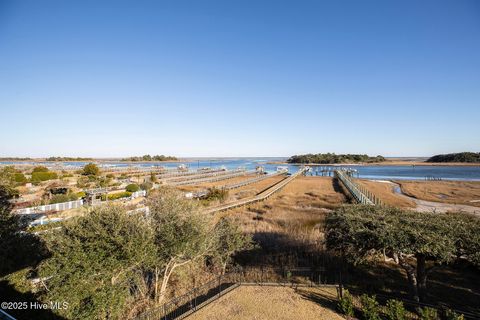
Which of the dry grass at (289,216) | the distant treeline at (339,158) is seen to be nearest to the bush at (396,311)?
the dry grass at (289,216)

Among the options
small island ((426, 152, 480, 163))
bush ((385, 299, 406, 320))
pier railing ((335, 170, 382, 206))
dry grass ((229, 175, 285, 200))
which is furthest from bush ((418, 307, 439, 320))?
small island ((426, 152, 480, 163))

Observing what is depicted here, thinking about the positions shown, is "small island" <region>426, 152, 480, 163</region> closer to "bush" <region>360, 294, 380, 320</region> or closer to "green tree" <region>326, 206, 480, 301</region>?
"green tree" <region>326, 206, 480, 301</region>

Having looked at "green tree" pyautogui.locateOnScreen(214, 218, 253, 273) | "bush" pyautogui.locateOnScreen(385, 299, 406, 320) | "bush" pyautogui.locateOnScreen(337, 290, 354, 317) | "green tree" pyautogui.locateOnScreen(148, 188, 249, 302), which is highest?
"green tree" pyautogui.locateOnScreen(148, 188, 249, 302)

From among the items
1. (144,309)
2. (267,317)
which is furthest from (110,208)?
(267,317)

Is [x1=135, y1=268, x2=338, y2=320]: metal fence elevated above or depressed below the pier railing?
below

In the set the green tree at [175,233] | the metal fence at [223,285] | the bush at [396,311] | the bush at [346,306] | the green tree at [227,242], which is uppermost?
the green tree at [175,233]

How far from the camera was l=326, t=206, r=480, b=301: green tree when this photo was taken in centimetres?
1020

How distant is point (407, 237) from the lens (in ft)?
34.8

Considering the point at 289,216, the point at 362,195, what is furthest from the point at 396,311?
the point at 362,195

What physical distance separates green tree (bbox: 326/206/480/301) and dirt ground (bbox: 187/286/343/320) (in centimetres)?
273

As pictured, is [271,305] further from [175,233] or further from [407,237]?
[407,237]

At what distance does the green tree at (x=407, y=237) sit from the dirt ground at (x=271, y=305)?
2.73m

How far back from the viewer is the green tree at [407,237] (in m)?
10.2

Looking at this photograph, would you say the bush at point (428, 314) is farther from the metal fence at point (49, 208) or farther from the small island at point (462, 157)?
the small island at point (462, 157)
